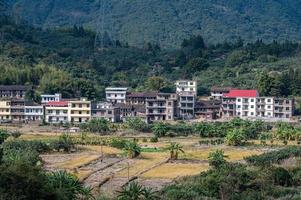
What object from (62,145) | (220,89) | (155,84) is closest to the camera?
(62,145)

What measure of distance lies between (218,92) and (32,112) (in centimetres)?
1955

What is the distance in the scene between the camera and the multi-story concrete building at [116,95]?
73.1 m

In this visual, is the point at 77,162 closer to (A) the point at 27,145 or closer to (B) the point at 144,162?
(A) the point at 27,145

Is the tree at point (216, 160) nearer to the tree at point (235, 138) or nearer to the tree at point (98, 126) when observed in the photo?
the tree at point (235, 138)

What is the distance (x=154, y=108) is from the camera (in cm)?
6788

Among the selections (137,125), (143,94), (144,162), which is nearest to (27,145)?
(144,162)

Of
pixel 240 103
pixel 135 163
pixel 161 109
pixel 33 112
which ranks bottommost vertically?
pixel 135 163

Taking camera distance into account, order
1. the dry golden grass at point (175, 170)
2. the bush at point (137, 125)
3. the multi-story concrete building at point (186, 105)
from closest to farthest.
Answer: the dry golden grass at point (175, 170) → the bush at point (137, 125) → the multi-story concrete building at point (186, 105)

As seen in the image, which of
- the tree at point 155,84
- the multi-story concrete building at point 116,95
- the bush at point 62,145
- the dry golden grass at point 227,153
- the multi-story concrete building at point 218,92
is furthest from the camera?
the tree at point 155,84

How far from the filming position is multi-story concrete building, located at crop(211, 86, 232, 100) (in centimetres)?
7250

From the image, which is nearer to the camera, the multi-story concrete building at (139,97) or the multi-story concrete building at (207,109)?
the multi-story concrete building at (207,109)

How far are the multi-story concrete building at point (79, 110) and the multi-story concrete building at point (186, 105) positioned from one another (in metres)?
9.34

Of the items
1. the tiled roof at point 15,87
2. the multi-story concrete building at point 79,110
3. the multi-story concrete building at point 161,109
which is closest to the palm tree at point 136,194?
the multi-story concrete building at point 79,110

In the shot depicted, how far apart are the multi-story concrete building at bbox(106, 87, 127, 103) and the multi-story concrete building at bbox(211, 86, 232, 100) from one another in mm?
9294
